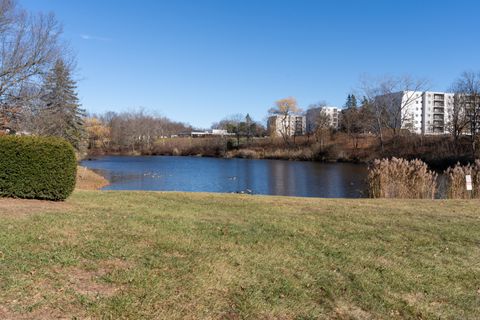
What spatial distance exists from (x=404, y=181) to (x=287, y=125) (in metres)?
74.9

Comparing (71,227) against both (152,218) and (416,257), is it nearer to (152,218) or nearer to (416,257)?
(152,218)

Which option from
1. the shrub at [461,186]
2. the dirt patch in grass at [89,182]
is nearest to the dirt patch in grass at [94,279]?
the shrub at [461,186]

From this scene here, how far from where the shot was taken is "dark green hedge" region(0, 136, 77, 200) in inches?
325

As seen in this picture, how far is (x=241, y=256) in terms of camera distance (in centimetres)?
500

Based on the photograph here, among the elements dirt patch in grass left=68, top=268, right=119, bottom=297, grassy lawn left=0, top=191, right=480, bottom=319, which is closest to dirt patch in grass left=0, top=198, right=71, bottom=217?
grassy lawn left=0, top=191, right=480, bottom=319

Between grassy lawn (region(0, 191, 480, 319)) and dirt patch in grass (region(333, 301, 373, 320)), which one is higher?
grassy lawn (region(0, 191, 480, 319))

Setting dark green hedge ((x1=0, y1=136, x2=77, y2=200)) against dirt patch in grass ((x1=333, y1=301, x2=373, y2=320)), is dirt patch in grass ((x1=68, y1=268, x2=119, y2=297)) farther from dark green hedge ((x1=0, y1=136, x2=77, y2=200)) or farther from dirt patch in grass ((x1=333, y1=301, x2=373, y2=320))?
dark green hedge ((x1=0, y1=136, x2=77, y2=200))

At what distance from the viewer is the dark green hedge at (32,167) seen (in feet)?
27.1

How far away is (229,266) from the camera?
459 centimetres

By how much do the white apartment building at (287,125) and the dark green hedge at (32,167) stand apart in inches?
3014

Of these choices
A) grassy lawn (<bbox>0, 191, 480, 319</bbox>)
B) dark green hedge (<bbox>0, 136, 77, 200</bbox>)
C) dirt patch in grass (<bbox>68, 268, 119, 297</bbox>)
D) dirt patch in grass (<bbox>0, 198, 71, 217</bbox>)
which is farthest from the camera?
dark green hedge (<bbox>0, 136, 77, 200</bbox>)

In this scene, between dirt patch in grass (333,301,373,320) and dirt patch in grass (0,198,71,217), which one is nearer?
dirt patch in grass (333,301,373,320)

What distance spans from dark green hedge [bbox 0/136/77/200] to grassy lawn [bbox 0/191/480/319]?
592mm

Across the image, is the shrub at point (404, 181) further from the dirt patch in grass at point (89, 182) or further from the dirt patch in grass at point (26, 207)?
the dirt patch in grass at point (89, 182)
